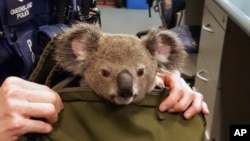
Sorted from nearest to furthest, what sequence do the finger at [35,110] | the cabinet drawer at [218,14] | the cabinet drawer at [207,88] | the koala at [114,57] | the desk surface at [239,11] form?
1. the finger at [35,110]
2. the koala at [114,57]
3. the desk surface at [239,11]
4. the cabinet drawer at [218,14]
5. the cabinet drawer at [207,88]

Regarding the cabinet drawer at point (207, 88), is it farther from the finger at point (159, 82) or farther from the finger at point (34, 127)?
the finger at point (34, 127)

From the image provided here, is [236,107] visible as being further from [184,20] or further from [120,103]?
[184,20]

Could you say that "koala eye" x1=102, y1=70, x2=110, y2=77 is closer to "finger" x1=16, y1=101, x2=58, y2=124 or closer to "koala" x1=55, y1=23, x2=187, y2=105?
"koala" x1=55, y1=23, x2=187, y2=105

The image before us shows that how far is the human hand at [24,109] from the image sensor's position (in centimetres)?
62

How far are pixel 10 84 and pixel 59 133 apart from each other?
0.12 m

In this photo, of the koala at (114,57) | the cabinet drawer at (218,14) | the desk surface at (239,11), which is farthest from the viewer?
the cabinet drawer at (218,14)

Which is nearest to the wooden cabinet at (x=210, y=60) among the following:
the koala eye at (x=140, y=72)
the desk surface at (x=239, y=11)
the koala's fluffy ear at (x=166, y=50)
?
the desk surface at (x=239, y=11)

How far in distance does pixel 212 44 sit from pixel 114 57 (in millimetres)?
998

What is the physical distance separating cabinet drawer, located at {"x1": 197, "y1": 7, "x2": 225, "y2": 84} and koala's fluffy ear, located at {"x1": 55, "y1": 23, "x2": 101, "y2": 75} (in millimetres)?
791

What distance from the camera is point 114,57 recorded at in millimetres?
763

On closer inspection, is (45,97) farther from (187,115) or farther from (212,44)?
(212,44)

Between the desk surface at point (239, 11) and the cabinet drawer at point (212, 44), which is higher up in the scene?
the desk surface at point (239, 11)

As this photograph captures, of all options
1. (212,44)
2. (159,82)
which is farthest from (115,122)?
(212,44)

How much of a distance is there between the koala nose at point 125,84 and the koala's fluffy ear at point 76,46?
0.12 meters
